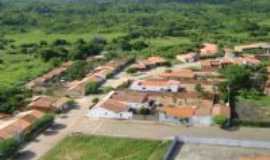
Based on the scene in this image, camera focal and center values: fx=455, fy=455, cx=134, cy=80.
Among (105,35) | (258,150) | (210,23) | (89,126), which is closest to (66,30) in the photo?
(105,35)

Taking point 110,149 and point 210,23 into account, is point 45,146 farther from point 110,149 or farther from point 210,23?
point 210,23

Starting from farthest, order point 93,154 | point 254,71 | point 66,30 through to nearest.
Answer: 1. point 66,30
2. point 254,71
3. point 93,154

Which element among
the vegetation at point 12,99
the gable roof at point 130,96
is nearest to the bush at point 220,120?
the gable roof at point 130,96

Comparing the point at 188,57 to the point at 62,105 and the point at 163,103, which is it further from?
the point at 62,105

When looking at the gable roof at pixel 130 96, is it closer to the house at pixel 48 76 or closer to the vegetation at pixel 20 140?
the vegetation at pixel 20 140

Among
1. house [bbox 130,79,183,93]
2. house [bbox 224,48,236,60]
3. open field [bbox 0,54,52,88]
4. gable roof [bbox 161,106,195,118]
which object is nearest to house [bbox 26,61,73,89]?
open field [bbox 0,54,52,88]

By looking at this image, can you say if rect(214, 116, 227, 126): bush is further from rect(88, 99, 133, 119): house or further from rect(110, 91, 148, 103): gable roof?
rect(110, 91, 148, 103): gable roof
